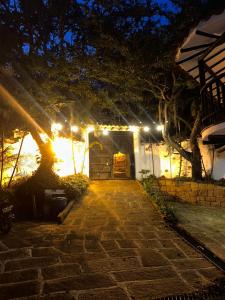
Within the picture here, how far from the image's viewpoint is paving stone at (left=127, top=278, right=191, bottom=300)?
4.41 m

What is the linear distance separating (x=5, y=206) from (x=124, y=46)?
1000cm

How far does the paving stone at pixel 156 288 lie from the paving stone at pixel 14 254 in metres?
2.94

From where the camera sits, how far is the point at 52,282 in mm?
4828

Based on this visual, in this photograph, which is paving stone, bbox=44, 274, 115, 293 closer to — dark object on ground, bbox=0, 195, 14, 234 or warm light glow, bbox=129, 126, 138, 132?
dark object on ground, bbox=0, 195, 14, 234

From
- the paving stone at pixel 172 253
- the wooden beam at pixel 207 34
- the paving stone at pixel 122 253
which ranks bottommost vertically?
the paving stone at pixel 172 253

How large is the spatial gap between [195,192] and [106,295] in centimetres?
1094

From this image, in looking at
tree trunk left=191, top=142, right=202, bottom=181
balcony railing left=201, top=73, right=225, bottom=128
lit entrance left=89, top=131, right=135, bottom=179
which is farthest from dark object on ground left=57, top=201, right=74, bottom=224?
lit entrance left=89, top=131, right=135, bottom=179

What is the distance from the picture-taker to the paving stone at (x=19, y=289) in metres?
4.41

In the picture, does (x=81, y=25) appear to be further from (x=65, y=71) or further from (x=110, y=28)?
(x=65, y=71)

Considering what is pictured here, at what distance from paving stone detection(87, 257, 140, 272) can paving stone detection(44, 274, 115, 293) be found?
1.03 ft

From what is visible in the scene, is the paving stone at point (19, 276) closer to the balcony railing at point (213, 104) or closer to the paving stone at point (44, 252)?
the paving stone at point (44, 252)

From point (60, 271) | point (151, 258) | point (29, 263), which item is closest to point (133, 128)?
point (151, 258)

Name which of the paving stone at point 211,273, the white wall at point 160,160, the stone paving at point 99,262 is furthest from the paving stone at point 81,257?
the white wall at point 160,160

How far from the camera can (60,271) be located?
5.28 meters
